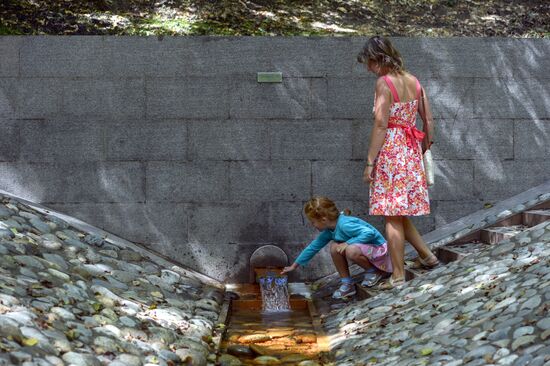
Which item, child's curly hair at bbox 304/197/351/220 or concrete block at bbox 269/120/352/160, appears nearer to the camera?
child's curly hair at bbox 304/197/351/220

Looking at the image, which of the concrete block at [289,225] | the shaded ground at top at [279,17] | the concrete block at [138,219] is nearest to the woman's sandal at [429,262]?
the concrete block at [289,225]

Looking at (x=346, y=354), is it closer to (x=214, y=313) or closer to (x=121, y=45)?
(x=214, y=313)

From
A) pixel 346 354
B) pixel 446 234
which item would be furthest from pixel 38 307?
pixel 446 234

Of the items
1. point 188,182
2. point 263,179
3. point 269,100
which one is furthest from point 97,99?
point 263,179

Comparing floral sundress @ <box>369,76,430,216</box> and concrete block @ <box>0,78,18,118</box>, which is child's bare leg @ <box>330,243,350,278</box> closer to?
floral sundress @ <box>369,76,430,216</box>

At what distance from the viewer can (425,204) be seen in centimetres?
645

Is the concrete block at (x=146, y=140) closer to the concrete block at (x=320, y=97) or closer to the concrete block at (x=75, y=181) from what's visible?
the concrete block at (x=75, y=181)

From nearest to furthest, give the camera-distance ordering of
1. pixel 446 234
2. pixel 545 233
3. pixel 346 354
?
pixel 346 354, pixel 545 233, pixel 446 234

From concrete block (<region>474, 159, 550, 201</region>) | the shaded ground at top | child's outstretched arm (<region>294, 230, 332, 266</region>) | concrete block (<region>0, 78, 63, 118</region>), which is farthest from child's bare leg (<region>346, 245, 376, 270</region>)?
concrete block (<region>0, 78, 63, 118</region>)

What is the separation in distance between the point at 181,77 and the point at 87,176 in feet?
4.03

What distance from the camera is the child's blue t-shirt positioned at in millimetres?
6676

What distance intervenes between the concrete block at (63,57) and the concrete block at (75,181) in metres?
0.83

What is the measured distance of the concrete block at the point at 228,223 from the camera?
768 centimetres

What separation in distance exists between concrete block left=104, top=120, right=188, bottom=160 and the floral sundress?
2.05m
